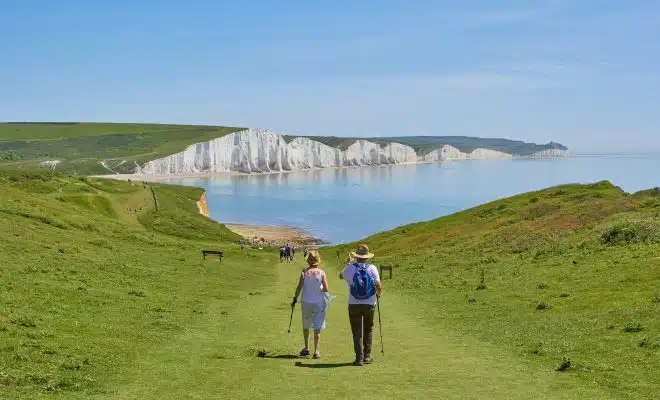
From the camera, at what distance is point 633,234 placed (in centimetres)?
3606

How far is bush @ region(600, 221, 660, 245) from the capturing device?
34.9 m

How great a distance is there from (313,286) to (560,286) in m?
15.6

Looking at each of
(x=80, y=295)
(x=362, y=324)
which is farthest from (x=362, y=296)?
(x=80, y=295)

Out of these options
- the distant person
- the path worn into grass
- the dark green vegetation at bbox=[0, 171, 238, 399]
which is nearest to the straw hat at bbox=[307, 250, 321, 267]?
the path worn into grass

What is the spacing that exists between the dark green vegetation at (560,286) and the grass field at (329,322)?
0.33 feet

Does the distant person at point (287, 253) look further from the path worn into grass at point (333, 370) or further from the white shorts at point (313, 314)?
the white shorts at point (313, 314)

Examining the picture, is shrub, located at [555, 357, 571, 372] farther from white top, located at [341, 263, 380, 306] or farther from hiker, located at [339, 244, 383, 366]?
white top, located at [341, 263, 380, 306]

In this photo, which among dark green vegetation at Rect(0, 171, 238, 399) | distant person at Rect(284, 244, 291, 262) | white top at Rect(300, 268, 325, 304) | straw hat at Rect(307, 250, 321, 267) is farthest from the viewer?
distant person at Rect(284, 244, 291, 262)

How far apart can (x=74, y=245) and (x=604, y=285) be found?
93.4 feet

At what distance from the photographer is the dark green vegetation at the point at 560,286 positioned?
52.1 feet

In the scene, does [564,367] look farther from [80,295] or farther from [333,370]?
[80,295]

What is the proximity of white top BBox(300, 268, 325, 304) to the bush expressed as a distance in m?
24.2

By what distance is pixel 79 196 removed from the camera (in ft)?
258

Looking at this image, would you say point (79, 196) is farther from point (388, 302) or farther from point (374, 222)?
point (374, 222)
